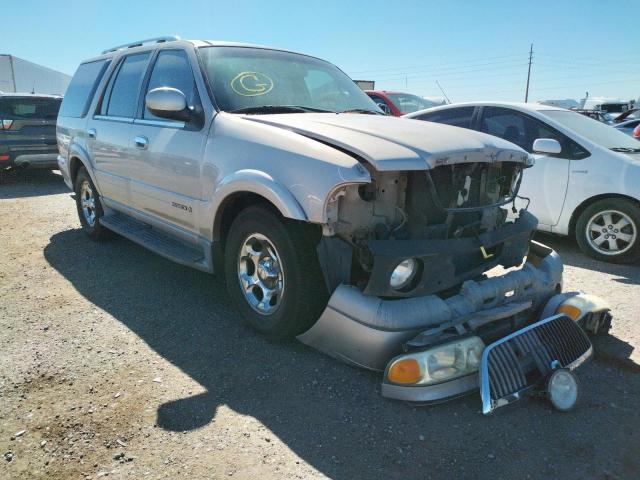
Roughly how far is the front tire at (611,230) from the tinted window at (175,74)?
4.11m

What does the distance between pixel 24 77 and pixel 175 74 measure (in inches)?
1243

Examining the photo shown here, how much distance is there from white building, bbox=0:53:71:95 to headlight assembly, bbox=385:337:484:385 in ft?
83.3

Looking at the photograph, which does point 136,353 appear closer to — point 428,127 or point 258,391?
point 258,391

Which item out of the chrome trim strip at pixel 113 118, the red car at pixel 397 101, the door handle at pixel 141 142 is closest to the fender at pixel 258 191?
the door handle at pixel 141 142

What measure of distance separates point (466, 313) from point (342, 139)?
1.20 m

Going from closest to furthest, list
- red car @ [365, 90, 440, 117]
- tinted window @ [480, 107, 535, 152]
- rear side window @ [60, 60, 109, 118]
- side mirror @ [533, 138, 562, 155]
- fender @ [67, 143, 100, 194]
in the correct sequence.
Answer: side mirror @ [533, 138, 562, 155], fender @ [67, 143, 100, 194], rear side window @ [60, 60, 109, 118], tinted window @ [480, 107, 535, 152], red car @ [365, 90, 440, 117]

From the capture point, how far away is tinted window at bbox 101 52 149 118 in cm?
447

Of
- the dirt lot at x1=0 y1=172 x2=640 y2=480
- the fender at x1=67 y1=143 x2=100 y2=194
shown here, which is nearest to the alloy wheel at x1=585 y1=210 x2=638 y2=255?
the dirt lot at x1=0 y1=172 x2=640 y2=480

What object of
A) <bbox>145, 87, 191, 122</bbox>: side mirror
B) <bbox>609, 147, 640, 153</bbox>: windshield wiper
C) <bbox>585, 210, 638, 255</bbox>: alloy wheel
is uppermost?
<bbox>145, 87, 191, 122</bbox>: side mirror

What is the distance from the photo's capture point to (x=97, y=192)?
5.22 m

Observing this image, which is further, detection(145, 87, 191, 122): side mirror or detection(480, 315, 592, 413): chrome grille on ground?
detection(145, 87, 191, 122): side mirror

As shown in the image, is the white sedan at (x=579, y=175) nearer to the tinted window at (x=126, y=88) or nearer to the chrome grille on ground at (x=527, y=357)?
the chrome grille on ground at (x=527, y=357)

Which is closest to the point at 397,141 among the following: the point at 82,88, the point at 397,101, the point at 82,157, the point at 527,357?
the point at 527,357

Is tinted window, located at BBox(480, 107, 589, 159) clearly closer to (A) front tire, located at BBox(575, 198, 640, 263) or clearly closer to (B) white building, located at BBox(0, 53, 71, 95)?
(A) front tire, located at BBox(575, 198, 640, 263)
